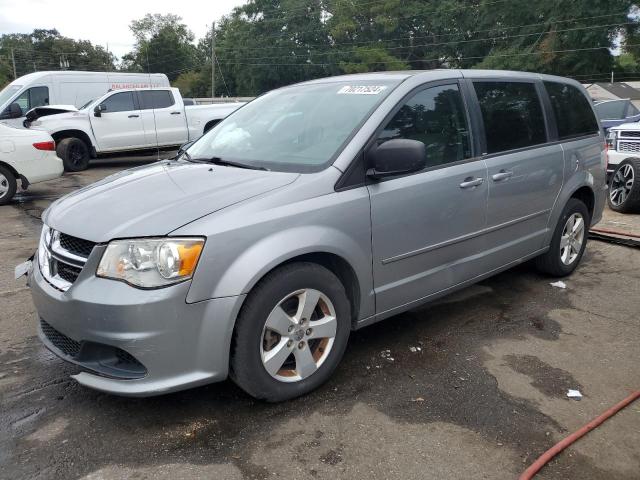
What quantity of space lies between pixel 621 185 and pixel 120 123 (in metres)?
10.6

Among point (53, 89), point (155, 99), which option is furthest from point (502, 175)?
point (53, 89)

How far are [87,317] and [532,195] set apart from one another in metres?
3.35

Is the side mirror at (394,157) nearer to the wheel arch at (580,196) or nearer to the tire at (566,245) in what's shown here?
the wheel arch at (580,196)

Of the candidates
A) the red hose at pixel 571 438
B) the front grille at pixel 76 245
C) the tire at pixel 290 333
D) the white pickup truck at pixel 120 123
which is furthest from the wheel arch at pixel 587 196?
the white pickup truck at pixel 120 123

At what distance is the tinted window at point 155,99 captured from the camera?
45.4 ft

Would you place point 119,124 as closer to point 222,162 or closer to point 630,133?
point 630,133

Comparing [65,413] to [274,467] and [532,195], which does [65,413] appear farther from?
[532,195]

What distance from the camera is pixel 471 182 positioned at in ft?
12.6

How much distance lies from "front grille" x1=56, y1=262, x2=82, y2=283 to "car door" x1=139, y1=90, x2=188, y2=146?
11.7 metres

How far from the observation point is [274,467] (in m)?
2.53

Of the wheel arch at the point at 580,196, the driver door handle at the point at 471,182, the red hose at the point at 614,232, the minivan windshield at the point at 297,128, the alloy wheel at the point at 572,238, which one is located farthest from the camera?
the red hose at the point at 614,232

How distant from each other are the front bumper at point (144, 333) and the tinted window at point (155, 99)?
472 inches

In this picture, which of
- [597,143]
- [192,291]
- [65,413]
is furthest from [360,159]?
[597,143]

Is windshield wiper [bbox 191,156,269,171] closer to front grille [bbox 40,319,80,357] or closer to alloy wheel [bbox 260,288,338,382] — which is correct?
alloy wheel [bbox 260,288,338,382]
